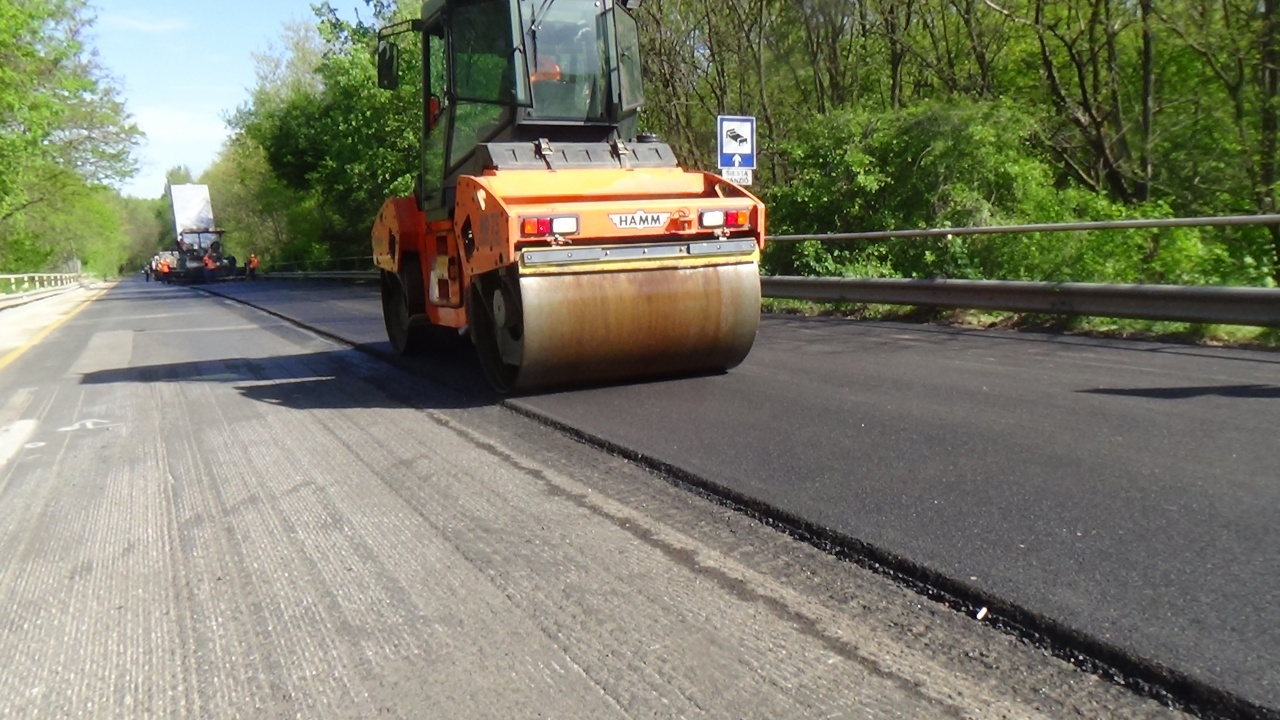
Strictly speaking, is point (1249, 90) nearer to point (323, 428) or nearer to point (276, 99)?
point (323, 428)

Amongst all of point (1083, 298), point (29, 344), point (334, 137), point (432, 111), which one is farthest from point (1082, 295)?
point (334, 137)

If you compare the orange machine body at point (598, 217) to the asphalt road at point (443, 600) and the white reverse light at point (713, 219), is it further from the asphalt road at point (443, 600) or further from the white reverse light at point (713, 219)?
the asphalt road at point (443, 600)

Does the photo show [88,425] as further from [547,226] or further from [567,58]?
[567,58]

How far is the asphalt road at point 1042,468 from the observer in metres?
2.88

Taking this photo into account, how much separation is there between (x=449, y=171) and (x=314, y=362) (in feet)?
10.2

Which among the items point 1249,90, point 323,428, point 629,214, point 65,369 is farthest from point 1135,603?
point 1249,90

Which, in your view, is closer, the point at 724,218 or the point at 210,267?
the point at 724,218

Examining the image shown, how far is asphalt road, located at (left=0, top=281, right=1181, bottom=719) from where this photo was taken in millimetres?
2660

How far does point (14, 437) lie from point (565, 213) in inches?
159

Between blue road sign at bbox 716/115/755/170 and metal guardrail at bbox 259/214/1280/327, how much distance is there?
206 cm

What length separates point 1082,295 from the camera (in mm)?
9102

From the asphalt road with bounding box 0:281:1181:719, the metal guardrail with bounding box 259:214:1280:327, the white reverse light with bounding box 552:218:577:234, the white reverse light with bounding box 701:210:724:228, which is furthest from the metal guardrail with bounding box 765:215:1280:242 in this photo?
the asphalt road with bounding box 0:281:1181:719

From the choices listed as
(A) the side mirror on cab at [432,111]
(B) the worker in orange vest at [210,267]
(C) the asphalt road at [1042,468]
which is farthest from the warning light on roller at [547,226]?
(B) the worker in orange vest at [210,267]

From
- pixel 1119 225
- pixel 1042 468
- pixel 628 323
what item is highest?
pixel 1119 225
